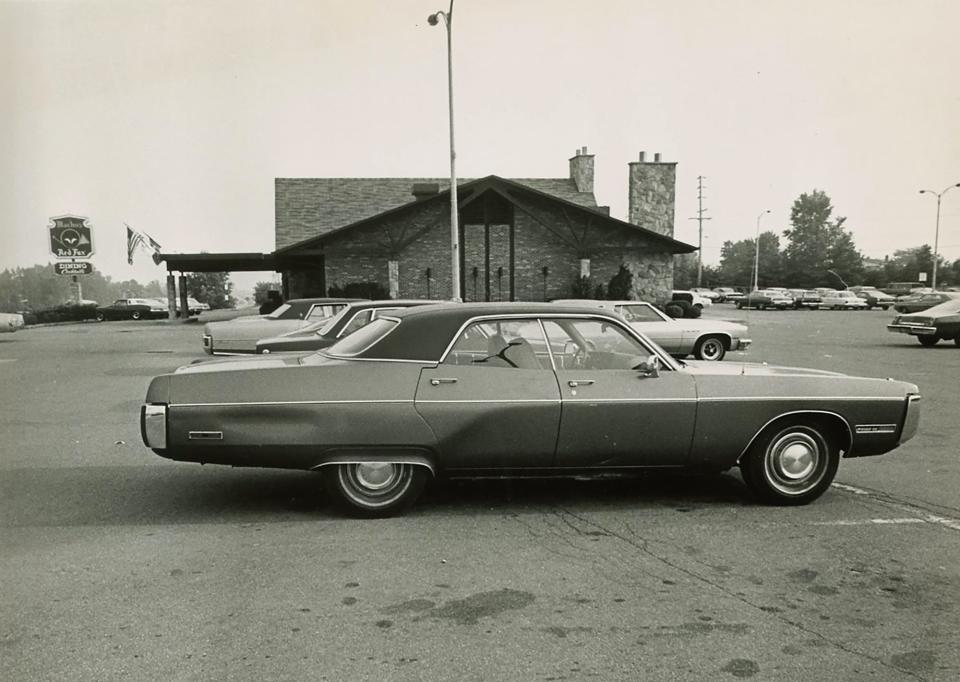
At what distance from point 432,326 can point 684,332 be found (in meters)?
12.0

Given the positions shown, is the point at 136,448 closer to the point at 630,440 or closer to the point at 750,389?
the point at 630,440

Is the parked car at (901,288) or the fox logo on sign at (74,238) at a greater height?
the fox logo on sign at (74,238)

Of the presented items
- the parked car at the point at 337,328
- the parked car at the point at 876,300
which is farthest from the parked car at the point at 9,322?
the parked car at the point at 876,300

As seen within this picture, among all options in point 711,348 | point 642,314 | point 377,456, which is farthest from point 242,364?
point 711,348

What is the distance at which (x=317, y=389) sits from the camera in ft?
16.9

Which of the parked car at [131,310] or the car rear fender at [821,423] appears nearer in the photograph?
the car rear fender at [821,423]

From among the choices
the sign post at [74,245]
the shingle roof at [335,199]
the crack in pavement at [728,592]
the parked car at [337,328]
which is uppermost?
the shingle roof at [335,199]

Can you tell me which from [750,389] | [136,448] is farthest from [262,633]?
[136,448]

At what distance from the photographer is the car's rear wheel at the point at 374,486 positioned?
525 cm

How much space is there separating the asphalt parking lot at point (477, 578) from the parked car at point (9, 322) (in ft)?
63.1

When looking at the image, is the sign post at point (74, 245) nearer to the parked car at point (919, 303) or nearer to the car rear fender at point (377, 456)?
the car rear fender at point (377, 456)

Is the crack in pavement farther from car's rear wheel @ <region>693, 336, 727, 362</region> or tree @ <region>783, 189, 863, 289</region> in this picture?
tree @ <region>783, 189, 863, 289</region>

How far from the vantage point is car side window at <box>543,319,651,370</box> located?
5473 mm

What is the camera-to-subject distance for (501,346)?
543 cm
